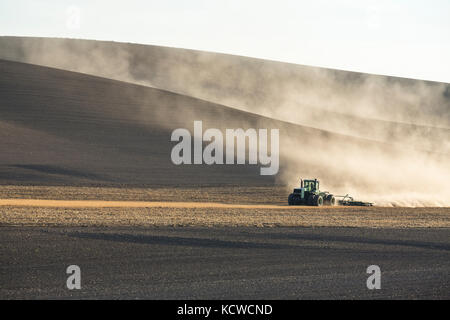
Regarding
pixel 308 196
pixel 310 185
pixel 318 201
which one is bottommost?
pixel 318 201

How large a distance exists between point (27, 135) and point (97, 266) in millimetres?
56497

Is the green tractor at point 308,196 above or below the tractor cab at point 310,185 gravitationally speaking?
below

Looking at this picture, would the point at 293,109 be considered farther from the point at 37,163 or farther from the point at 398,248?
the point at 398,248

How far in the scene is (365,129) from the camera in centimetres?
10825

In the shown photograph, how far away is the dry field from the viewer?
3269 cm

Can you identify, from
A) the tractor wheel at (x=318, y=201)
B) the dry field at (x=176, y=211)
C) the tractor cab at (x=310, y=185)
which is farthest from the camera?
the tractor cab at (x=310, y=185)

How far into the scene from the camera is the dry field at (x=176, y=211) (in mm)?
32688

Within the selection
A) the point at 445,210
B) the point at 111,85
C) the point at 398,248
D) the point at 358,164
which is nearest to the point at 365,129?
the point at 358,164

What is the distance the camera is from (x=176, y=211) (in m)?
39.4

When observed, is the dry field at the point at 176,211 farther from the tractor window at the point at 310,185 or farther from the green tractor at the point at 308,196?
the tractor window at the point at 310,185

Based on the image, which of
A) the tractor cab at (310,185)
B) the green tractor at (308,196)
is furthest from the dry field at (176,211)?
the tractor cab at (310,185)

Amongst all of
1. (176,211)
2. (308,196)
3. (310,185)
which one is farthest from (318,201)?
(176,211)

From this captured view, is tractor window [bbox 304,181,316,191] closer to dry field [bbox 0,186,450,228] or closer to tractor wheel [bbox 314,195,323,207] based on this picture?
tractor wheel [bbox 314,195,323,207]

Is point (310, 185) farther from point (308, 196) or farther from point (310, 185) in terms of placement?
point (308, 196)
